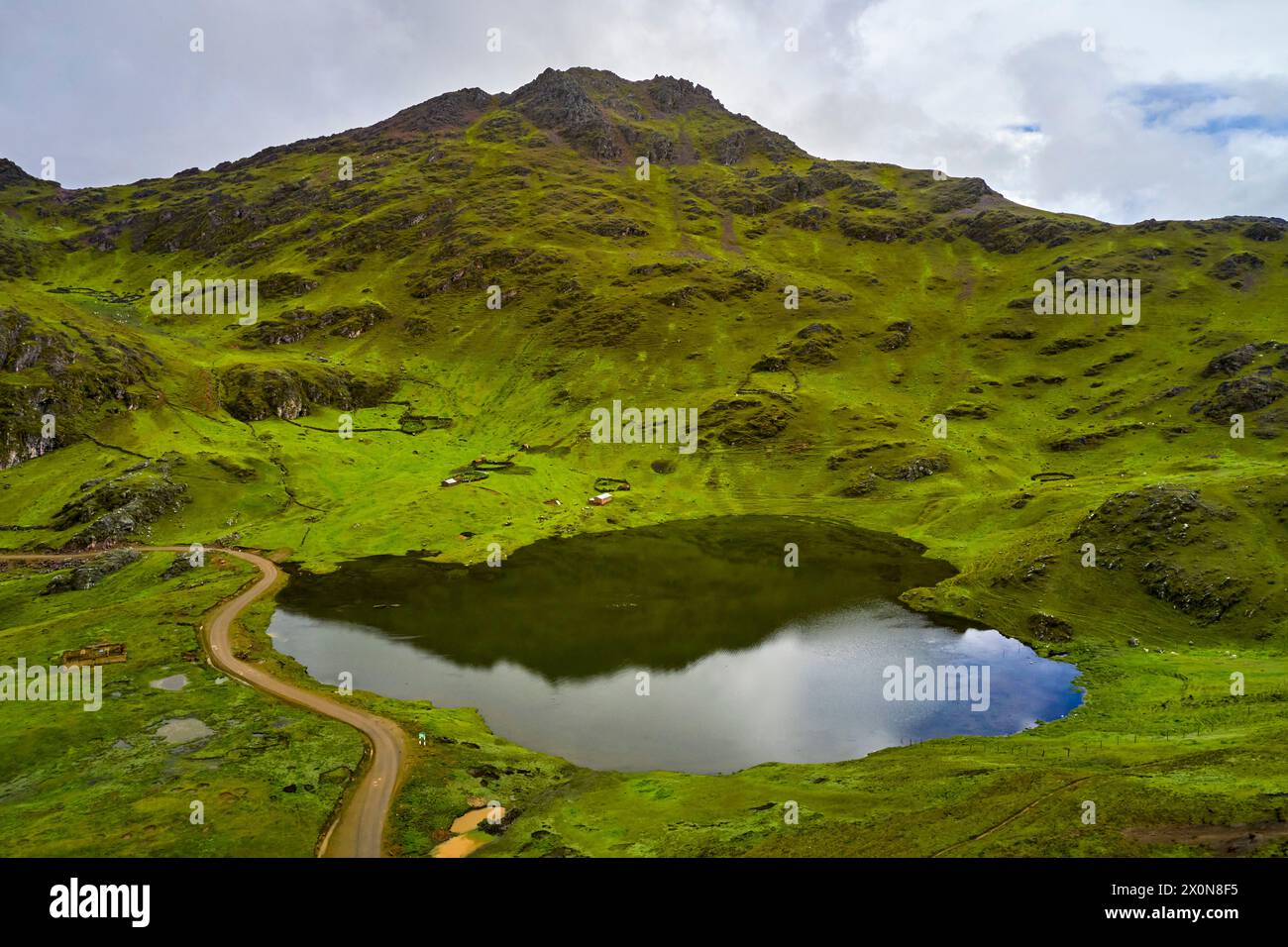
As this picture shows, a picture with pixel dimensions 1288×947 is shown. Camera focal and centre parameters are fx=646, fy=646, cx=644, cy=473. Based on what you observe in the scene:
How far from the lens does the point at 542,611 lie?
97.7m

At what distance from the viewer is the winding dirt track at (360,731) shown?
46.6m

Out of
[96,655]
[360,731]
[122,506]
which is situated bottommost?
[360,731]

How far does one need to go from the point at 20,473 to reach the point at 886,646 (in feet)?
622

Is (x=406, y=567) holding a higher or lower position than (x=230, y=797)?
higher

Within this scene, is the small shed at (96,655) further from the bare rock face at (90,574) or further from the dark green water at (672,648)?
the bare rock face at (90,574)

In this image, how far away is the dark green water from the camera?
6316cm

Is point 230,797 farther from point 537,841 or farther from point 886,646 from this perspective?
point 886,646

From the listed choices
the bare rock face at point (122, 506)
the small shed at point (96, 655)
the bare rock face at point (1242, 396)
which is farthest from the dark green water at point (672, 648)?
the bare rock face at point (1242, 396)

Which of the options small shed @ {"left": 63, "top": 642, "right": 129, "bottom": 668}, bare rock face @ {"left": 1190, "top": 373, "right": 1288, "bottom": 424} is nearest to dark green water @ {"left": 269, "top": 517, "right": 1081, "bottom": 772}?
small shed @ {"left": 63, "top": 642, "right": 129, "bottom": 668}

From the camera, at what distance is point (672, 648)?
84250 mm

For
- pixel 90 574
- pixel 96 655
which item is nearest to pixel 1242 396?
pixel 96 655

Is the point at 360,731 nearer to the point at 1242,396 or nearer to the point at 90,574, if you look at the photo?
the point at 90,574

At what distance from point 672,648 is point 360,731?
3799 cm
